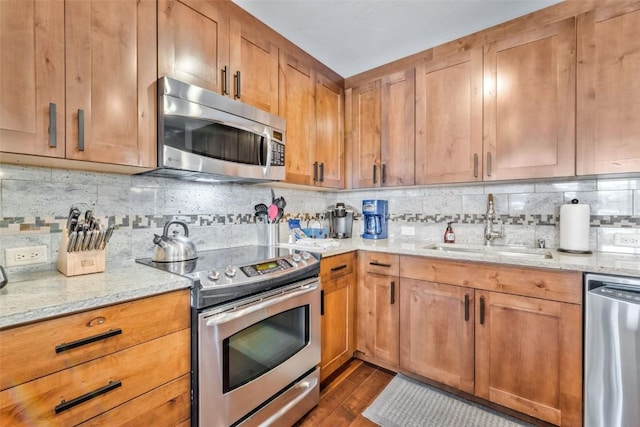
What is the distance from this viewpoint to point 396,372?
209 centimetres

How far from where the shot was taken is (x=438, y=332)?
6.00ft

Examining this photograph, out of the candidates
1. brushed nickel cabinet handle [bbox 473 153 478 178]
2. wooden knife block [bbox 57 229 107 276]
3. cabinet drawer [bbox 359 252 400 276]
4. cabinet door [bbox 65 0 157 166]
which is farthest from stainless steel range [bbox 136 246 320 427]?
brushed nickel cabinet handle [bbox 473 153 478 178]

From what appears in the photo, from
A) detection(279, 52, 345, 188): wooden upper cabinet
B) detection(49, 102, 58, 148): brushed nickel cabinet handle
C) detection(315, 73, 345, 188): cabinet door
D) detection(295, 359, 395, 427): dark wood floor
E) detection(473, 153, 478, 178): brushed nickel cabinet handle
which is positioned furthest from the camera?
detection(315, 73, 345, 188): cabinet door

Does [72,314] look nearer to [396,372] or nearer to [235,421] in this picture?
[235,421]

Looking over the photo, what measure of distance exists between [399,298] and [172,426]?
4.72 ft

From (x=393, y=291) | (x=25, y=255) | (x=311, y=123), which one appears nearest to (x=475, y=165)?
(x=393, y=291)

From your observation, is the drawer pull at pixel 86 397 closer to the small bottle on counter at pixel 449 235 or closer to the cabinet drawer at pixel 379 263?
the cabinet drawer at pixel 379 263

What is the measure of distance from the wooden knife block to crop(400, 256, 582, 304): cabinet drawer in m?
1.69

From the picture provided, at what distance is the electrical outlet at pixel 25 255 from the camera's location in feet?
3.95

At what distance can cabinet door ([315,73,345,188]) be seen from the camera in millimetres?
2379

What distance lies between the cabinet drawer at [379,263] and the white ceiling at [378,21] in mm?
1530

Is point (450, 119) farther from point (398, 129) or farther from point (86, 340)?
point (86, 340)

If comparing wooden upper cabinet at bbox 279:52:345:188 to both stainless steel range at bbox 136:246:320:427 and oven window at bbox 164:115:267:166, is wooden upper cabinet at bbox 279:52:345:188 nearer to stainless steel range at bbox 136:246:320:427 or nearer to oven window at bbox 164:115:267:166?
oven window at bbox 164:115:267:166

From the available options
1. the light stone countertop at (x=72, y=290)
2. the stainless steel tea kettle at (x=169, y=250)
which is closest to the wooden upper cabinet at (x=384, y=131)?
the stainless steel tea kettle at (x=169, y=250)
